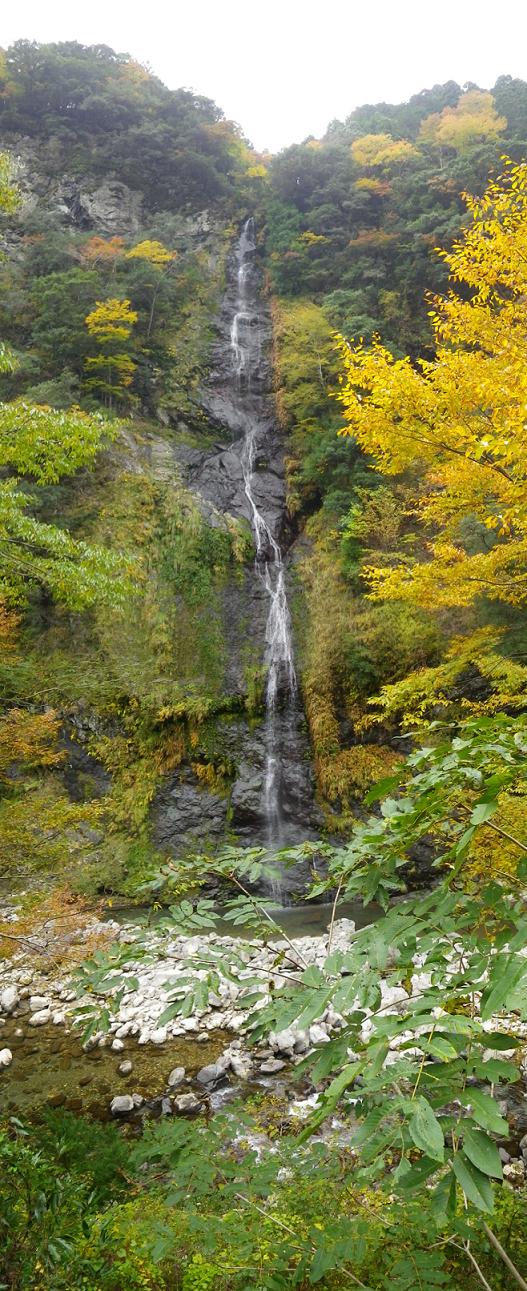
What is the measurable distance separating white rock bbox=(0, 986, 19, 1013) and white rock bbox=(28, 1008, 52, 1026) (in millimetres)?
388

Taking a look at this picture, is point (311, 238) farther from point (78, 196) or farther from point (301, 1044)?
point (301, 1044)

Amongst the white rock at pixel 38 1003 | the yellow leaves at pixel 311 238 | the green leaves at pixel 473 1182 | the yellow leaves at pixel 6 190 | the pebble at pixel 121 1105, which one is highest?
the yellow leaves at pixel 311 238

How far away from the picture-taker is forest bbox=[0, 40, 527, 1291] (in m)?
1.69

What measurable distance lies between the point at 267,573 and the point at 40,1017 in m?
11.4

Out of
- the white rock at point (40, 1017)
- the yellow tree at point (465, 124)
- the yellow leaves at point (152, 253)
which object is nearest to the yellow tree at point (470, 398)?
the white rock at point (40, 1017)

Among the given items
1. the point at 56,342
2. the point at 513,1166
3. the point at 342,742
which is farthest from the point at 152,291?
the point at 513,1166

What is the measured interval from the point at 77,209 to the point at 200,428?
1374 cm

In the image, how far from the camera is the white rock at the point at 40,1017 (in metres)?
7.02

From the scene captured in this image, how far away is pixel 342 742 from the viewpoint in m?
12.7

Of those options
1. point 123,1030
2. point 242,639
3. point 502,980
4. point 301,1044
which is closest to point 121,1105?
point 123,1030

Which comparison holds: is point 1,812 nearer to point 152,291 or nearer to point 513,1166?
point 513,1166

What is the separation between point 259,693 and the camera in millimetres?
13664

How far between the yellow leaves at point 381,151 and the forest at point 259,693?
19cm

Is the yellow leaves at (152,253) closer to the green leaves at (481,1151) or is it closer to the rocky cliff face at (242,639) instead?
the rocky cliff face at (242,639)
